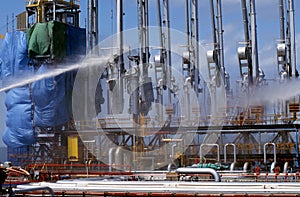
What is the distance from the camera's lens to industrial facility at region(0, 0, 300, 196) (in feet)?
140

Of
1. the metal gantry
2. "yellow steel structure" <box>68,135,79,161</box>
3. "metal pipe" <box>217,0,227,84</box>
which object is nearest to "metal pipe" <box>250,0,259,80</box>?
the metal gantry

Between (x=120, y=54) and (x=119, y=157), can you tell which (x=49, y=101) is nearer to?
(x=120, y=54)

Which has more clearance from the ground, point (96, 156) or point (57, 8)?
point (57, 8)

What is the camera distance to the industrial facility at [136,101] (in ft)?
140

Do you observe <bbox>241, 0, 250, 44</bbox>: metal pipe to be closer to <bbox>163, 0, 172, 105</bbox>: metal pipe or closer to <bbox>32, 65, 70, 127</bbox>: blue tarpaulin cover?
<bbox>163, 0, 172, 105</bbox>: metal pipe

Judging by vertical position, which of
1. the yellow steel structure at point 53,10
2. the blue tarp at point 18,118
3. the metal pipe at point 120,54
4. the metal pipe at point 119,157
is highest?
the yellow steel structure at point 53,10

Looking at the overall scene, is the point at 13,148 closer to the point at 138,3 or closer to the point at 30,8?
the point at 30,8

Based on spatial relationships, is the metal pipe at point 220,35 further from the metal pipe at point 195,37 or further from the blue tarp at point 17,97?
the blue tarp at point 17,97

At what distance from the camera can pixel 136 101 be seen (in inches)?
1825

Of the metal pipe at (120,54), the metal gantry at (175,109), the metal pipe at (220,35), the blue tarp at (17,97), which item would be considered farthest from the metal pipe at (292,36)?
the blue tarp at (17,97)

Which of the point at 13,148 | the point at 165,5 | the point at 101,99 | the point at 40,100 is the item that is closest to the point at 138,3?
the point at 165,5

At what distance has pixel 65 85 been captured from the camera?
51.9 metres

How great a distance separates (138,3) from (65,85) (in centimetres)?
973

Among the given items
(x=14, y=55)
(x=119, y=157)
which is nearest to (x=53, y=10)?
(x=14, y=55)
